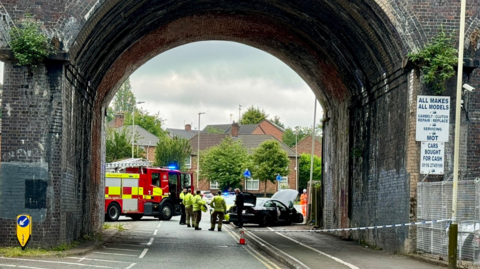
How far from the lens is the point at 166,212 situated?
40.9 m

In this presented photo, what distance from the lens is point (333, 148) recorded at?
29703mm

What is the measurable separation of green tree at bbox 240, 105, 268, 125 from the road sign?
128036mm

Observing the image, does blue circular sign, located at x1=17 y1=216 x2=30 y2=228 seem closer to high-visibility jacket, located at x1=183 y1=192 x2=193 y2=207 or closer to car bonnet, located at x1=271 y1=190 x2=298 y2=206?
high-visibility jacket, located at x1=183 y1=192 x2=193 y2=207

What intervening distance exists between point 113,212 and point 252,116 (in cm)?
10790

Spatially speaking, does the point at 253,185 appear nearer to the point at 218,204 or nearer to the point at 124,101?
the point at 124,101

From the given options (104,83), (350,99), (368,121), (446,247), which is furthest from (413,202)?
(104,83)

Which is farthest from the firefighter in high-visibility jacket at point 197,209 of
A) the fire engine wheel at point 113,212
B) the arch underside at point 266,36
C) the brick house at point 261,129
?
the brick house at point 261,129

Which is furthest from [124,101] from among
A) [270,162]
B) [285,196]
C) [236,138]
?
[285,196]

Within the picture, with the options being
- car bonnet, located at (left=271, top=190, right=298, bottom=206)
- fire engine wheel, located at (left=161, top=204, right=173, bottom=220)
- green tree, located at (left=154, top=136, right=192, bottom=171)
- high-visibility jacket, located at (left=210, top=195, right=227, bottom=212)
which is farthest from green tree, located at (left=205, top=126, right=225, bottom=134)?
high-visibility jacket, located at (left=210, top=195, right=227, bottom=212)

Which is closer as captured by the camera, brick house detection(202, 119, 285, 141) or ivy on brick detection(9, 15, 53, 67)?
ivy on brick detection(9, 15, 53, 67)

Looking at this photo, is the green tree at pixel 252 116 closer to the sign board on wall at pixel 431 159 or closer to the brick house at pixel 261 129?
the brick house at pixel 261 129

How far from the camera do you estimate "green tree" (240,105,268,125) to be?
146 m

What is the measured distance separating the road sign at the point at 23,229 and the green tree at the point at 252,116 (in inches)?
5041

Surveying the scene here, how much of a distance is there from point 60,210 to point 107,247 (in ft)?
10.9
